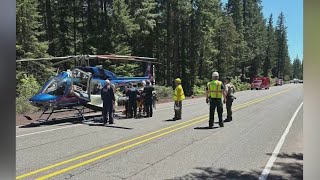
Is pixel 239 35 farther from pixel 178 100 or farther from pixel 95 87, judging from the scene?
pixel 95 87

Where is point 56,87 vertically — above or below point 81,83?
below

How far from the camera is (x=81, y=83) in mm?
14891

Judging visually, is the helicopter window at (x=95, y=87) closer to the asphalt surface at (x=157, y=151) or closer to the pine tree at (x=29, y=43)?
the asphalt surface at (x=157, y=151)

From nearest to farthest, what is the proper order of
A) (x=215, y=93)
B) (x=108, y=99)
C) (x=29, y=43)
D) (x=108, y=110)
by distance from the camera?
(x=215, y=93)
(x=108, y=99)
(x=108, y=110)
(x=29, y=43)

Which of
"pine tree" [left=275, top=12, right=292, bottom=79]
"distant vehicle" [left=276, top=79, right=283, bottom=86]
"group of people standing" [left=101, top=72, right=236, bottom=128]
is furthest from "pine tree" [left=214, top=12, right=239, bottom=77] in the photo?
"distant vehicle" [left=276, top=79, right=283, bottom=86]

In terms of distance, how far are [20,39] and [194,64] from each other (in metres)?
11.9

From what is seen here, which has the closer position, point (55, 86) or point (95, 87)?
point (55, 86)

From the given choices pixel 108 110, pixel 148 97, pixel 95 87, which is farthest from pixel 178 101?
pixel 95 87

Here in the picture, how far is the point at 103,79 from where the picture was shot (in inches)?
645

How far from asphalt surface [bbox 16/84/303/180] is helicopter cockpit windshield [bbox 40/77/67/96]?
1380 millimetres

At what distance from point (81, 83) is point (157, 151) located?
7372 mm

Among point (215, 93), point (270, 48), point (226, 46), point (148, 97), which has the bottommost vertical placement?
point (148, 97)
